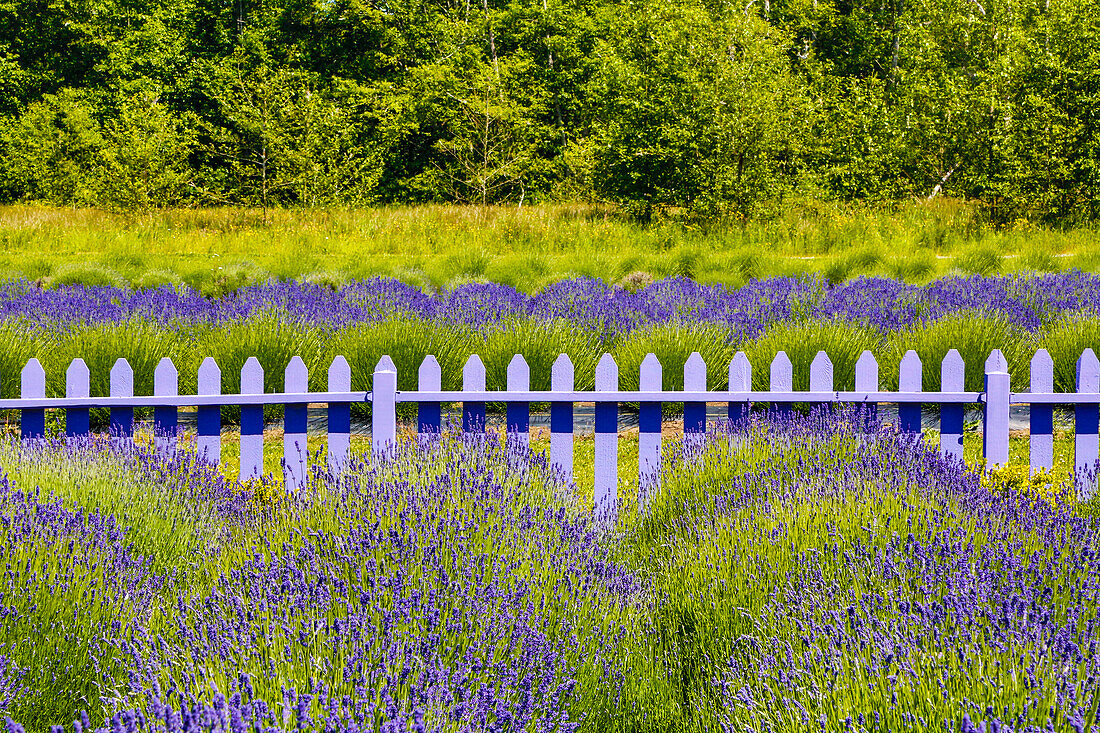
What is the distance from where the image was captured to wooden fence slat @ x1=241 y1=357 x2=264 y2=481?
4426 mm

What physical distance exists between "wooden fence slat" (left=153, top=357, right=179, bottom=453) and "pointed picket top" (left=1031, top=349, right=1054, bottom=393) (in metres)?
3.82

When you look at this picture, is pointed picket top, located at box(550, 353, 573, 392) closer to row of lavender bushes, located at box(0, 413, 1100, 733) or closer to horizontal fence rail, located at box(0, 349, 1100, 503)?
horizontal fence rail, located at box(0, 349, 1100, 503)

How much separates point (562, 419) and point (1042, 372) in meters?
2.17

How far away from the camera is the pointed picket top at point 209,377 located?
4.42m

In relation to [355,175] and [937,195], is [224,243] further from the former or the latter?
[937,195]

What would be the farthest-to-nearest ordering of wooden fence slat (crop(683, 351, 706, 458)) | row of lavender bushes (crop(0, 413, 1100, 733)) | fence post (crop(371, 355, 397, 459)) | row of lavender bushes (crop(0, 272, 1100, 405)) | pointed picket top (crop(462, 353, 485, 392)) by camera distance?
row of lavender bushes (crop(0, 272, 1100, 405)) → pointed picket top (crop(462, 353, 485, 392)) → fence post (crop(371, 355, 397, 459)) → wooden fence slat (crop(683, 351, 706, 458)) → row of lavender bushes (crop(0, 413, 1100, 733))

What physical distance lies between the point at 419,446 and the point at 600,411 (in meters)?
0.96

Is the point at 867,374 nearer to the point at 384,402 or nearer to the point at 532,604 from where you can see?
the point at 384,402

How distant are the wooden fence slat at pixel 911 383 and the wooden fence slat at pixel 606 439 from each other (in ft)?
4.25

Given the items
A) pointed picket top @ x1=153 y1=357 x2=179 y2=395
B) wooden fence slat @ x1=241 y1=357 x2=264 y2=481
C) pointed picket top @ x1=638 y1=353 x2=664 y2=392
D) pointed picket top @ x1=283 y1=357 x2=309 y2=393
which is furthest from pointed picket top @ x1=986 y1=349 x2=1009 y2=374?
pointed picket top @ x1=153 y1=357 x2=179 y2=395

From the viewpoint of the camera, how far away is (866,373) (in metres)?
4.46

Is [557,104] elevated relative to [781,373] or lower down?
elevated

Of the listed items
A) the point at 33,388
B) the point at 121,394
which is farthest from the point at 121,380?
the point at 33,388

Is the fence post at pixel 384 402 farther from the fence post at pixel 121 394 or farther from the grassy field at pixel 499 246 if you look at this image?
the grassy field at pixel 499 246
